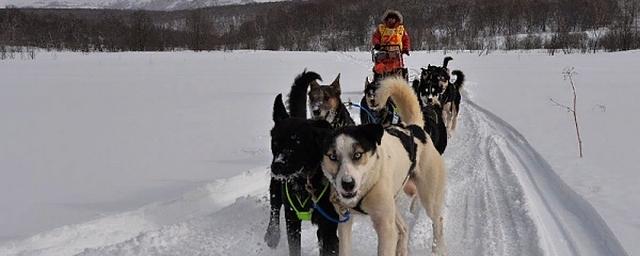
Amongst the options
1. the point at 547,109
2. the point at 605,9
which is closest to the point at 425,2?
the point at 605,9

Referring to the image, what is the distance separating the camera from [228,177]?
522cm

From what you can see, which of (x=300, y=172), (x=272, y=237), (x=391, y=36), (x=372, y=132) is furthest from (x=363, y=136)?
(x=391, y=36)

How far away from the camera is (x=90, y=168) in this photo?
5.52m

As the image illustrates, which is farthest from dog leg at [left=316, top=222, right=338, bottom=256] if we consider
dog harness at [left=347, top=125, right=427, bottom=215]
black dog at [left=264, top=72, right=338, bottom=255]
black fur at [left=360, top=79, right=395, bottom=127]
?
black fur at [left=360, top=79, right=395, bottom=127]

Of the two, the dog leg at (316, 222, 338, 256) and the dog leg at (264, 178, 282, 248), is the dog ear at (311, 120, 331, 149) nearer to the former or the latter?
the dog leg at (316, 222, 338, 256)

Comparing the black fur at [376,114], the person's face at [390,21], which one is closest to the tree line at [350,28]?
the person's face at [390,21]

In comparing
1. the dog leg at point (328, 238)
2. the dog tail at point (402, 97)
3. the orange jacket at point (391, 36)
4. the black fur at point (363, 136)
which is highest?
the orange jacket at point (391, 36)

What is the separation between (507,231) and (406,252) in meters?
0.82

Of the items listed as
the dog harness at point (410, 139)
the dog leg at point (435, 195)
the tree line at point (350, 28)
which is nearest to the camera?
the dog harness at point (410, 139)

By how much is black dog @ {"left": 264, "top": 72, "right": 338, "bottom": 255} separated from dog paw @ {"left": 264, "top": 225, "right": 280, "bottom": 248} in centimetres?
34

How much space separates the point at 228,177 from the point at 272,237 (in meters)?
1.63

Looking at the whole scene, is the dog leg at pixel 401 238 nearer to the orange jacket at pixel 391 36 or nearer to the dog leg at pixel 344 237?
the dog leg at pixel 344 237

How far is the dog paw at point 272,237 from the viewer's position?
3.70 meters

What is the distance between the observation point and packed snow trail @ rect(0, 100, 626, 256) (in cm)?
358
